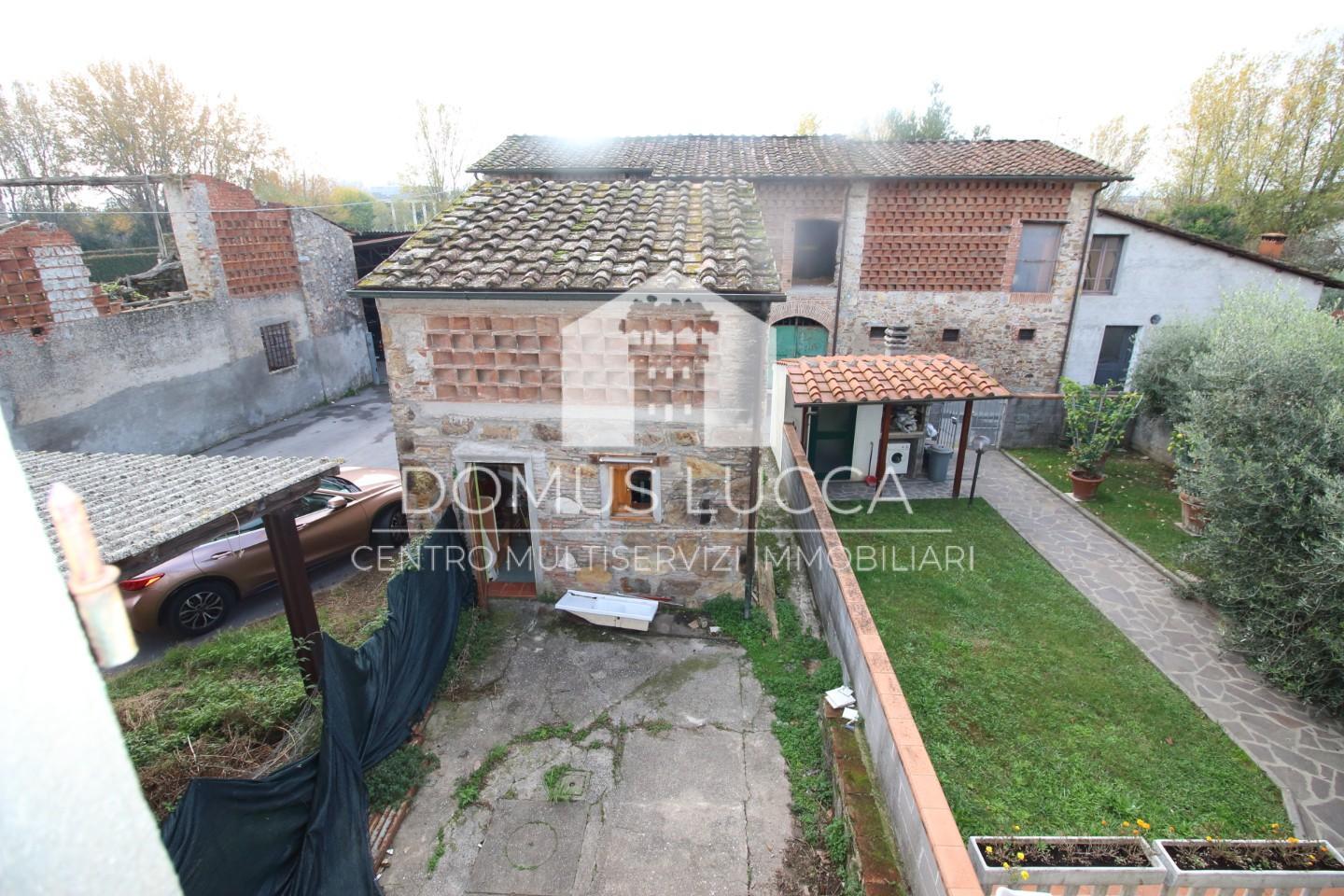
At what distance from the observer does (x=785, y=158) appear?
50.6 ft

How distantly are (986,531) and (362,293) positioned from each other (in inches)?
365

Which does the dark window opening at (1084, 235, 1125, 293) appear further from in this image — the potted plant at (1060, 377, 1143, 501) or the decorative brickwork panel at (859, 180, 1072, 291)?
the potted plant at (1060, 377, 1143, 501)

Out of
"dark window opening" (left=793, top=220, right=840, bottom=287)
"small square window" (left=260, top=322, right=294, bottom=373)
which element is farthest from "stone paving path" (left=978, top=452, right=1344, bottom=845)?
"small square window" (left=260, top=322, right=294, bottom=373)

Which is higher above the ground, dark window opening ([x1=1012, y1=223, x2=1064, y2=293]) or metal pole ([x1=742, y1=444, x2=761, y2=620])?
dark window opening ([x1=1012, y1=223, x2=1064, y2=293])

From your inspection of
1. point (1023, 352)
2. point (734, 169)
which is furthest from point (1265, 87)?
point (734, 169)

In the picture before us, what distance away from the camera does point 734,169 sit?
14516 mm

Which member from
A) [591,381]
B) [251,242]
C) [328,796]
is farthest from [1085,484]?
[251,242]

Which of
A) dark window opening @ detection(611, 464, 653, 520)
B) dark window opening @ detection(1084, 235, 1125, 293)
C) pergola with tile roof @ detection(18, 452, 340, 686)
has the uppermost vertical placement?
dark window opening @ detection(1084, 235, 1125, 293)

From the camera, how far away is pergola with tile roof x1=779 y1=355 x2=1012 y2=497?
10.3m

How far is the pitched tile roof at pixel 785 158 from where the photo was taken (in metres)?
14.1

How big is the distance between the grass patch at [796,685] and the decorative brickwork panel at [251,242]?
45.5ft

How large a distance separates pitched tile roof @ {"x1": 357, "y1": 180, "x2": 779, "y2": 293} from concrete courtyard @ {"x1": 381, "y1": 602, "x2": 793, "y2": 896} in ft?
13.1

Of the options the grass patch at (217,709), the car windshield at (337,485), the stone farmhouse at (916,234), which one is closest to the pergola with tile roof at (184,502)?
the grass patch at (217,709)

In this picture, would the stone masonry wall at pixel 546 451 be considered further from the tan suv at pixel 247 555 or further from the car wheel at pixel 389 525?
the car wheel at pixel 389 525
